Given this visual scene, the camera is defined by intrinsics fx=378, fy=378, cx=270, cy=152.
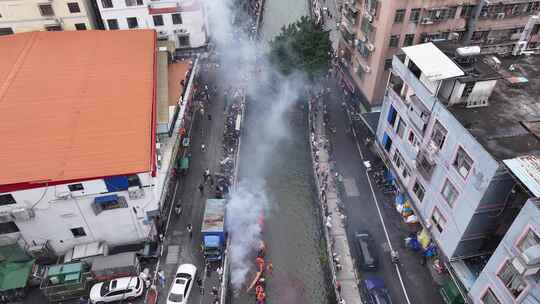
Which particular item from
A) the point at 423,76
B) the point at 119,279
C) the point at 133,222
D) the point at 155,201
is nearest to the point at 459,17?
the point at 423,76

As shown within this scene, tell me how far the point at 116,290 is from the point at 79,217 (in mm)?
6829

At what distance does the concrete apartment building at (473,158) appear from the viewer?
2320cm

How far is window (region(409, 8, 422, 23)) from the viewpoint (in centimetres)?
3994

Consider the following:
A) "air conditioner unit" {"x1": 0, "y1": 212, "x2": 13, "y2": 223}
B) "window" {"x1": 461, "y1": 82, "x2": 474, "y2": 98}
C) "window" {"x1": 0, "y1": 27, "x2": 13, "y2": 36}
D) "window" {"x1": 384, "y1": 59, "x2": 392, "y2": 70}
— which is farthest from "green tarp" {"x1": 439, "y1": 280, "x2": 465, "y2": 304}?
"window" {"x1": 0, "y1": 27, "x2": 13, "y2": 36}

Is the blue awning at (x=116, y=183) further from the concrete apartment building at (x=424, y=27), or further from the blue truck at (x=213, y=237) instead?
the concrete apartment building at (x=424, y=27)

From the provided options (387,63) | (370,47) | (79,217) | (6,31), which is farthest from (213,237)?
(6,31)

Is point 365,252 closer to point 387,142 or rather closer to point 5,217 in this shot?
point 387,142

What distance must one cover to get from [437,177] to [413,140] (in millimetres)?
4978

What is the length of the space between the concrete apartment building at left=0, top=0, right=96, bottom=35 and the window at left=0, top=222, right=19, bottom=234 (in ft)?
96.6

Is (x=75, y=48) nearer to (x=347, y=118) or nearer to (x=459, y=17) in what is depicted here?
(x=347, y=118)

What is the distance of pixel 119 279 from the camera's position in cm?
3147

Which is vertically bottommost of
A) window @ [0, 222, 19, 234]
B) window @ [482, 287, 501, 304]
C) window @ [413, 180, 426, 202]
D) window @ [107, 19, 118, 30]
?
window @ [482, 287, 501, 304]

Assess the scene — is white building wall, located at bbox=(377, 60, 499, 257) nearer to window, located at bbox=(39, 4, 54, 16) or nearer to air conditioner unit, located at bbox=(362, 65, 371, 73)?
air conditioner unit, located at bbox=(362, 65, 371, 73)

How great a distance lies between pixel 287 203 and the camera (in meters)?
40.1
